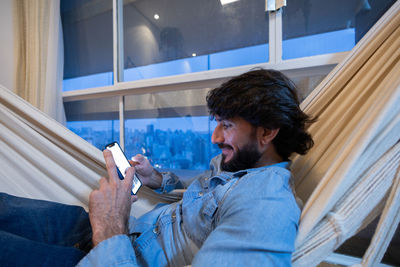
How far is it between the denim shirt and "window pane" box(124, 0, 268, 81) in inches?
30.4

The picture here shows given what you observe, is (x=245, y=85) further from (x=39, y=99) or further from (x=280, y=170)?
(x=39, y=99)

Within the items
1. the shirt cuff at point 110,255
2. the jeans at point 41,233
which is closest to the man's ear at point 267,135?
the shirt cuff at point 110,255

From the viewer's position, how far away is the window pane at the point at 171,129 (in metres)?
1.27

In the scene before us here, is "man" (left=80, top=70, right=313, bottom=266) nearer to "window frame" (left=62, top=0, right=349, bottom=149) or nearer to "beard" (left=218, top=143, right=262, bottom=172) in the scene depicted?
"beard" (left=218, top=143, right=262, bottom=172)

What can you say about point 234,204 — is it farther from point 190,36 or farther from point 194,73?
point 190,36

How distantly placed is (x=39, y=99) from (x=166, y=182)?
43.6 inches

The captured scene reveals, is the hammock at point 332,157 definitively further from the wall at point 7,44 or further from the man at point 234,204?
the wall at point 7,44

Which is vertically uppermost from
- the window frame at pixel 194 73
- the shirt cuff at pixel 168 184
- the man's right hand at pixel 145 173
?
the window frame at pixel 194 73

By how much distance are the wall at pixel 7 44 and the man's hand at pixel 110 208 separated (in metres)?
1.39

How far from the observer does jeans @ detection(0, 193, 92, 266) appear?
457 mm

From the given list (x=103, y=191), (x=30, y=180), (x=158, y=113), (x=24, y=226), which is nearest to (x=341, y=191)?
(x=103, y=191)

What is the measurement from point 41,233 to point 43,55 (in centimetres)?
125

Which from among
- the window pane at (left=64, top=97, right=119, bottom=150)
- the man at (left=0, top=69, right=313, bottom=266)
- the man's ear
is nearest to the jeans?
the man at (left=0, top=69, right=313, bottom=266)

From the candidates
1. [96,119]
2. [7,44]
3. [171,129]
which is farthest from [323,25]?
[7,44]
